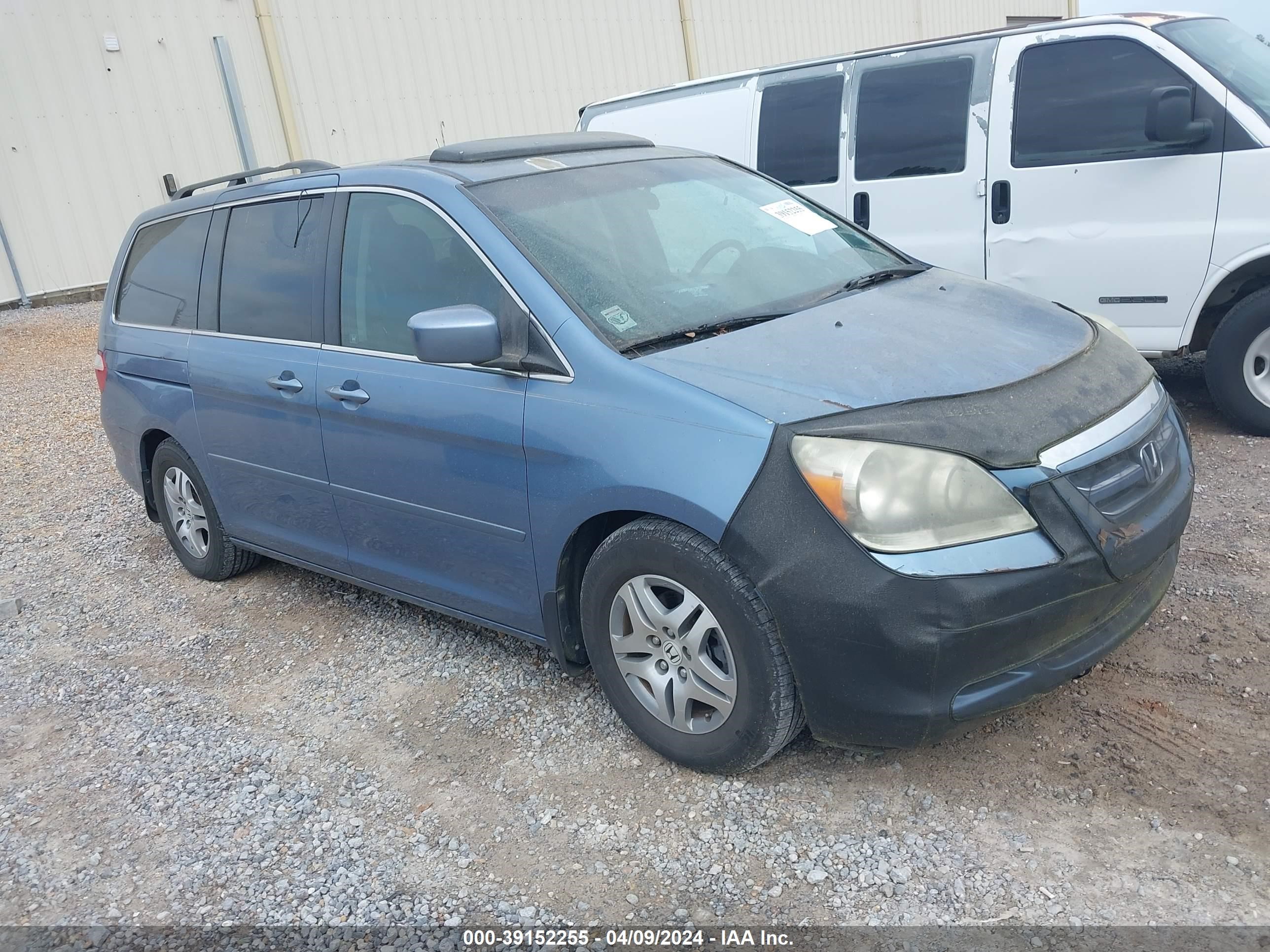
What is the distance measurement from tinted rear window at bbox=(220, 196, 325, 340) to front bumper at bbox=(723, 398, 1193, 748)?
7.09 feet

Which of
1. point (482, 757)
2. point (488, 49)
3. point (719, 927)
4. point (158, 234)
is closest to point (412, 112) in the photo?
point (488, 49)

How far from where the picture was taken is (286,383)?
13.0 feet

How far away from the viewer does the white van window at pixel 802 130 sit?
6.21 metres

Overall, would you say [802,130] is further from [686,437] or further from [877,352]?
[686,437]

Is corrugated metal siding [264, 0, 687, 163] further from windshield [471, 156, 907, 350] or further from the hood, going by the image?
the hood

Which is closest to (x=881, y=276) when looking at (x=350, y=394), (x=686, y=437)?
(x=686, y=437)

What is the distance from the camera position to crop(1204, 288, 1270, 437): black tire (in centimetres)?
500

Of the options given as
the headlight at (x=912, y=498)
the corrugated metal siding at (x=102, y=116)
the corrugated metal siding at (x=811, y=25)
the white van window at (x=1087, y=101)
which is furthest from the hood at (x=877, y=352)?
the corrugated metal siding at (x=811, y=25)

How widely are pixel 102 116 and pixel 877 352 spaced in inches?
468

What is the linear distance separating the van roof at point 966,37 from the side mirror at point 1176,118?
50 cm

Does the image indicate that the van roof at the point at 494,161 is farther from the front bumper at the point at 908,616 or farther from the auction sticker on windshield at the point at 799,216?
the front bumper at the point at 908,616

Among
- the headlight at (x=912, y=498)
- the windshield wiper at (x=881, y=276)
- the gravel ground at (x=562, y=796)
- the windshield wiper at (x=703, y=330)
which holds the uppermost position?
the windshield wiper at (x=703, y=330)

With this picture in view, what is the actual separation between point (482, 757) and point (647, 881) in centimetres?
84

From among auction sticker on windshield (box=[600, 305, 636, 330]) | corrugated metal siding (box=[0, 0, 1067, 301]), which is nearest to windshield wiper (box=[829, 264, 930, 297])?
auction sticker on windshield (box=[600, 305, 636, 330])
